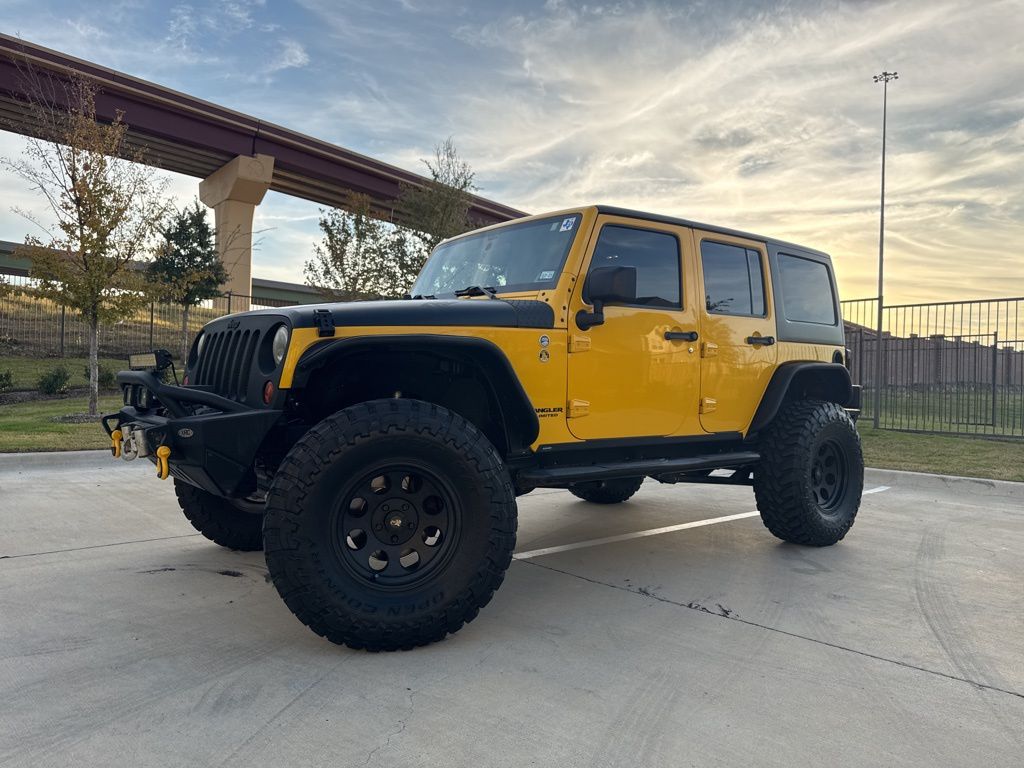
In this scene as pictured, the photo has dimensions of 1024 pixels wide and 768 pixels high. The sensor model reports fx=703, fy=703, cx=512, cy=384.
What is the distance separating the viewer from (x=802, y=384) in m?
5.11

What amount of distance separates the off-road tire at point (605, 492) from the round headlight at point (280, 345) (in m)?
3.37

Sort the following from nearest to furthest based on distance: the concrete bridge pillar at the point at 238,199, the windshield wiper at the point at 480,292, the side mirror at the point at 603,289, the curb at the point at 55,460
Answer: the side mirror at the point at 603,289 < the windshield wiper at the point at 480,292 < the curb at the point at 55,460 < the concrete bridge pillar at the point at 238,199

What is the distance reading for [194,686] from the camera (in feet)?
8.55

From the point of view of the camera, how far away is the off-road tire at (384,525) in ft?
9.27

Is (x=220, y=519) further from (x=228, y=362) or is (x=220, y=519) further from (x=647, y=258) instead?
(x=647, y=258)

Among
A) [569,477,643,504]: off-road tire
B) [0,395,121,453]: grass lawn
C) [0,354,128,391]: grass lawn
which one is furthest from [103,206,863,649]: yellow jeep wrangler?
[0,354,128,391]: grass lawn

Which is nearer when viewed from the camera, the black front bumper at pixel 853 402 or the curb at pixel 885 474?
the black front bumper at pixel 853 402

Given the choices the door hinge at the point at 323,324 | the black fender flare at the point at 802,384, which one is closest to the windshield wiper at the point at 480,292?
the door hinge at the point at 323,324

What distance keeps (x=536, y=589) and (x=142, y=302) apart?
988cm

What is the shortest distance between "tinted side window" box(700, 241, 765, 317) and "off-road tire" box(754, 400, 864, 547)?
814 mm

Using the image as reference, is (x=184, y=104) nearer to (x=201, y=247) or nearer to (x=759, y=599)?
(x=201, y=247)

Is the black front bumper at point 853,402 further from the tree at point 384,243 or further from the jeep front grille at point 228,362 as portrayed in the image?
the tree at point 384,243

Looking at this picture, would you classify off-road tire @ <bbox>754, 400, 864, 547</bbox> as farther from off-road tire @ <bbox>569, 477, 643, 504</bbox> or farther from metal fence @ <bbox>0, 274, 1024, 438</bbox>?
metal fence @ <bbox>0, 274, 1024, 438</bbox>

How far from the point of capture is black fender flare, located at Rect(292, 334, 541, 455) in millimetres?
2961
